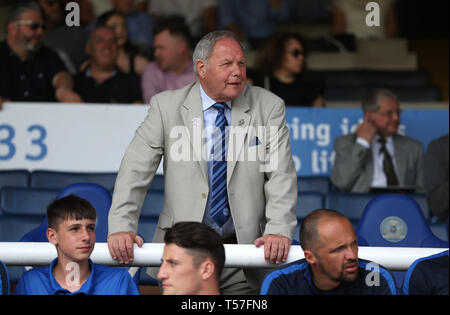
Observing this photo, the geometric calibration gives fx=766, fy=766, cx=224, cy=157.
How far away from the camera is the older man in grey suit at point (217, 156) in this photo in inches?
97.9

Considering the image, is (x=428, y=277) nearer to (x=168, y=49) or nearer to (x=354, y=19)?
A: (x=168, y=49)

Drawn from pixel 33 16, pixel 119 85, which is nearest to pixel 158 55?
pixel 119 85

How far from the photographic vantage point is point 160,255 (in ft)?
7.72

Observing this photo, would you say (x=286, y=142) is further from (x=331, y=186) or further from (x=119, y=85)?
(x=119, y=85)

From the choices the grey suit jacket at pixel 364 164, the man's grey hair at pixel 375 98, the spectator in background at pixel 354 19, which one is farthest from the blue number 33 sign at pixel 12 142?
the spectator in background at pixel 354 19

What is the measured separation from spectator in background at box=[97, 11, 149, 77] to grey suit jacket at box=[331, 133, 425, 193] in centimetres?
175

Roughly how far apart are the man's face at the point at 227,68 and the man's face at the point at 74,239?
620 mm

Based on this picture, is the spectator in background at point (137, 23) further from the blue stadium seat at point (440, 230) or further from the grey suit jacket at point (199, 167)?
the grey suit jacket at point (199, 167)

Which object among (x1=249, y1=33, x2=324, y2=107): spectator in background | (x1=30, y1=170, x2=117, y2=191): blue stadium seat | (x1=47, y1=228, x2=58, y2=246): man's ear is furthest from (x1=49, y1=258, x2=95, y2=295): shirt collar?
(x1=249, y1=33, x2=324, y2=107): spectator in background

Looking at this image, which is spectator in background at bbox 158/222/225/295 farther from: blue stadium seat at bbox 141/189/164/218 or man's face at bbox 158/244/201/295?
blue stadium seat at bbox 141/189/164/218

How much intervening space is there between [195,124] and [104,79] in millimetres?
2704

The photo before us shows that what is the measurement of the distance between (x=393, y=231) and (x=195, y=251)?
1.41m

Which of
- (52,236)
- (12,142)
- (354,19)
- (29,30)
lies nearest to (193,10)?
(354,19)

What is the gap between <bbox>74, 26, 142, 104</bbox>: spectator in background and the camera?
511 cm
